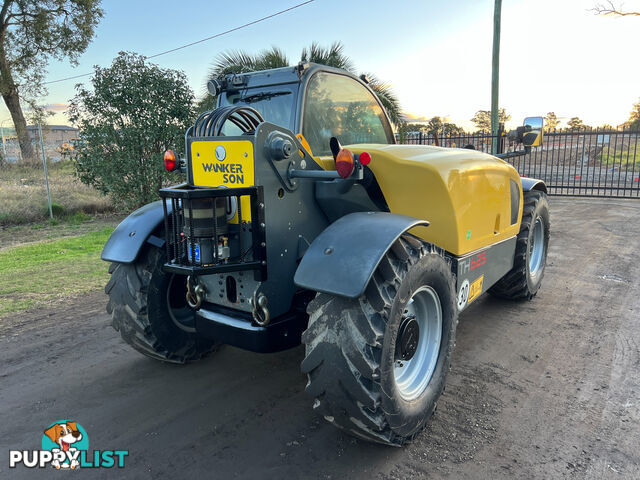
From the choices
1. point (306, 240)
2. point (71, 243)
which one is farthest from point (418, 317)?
point (71, 243)

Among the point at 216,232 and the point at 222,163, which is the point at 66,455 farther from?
the point at 222,163

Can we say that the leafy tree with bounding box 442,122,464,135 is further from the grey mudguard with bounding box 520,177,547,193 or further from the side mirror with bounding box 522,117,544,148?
the side mirror with bounding box 522,117,544,148

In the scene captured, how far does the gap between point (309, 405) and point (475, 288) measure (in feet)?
5.39

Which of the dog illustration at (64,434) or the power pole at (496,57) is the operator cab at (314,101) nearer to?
the dog illustration at (64,434)

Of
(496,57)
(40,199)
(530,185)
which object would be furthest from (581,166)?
(40,199)

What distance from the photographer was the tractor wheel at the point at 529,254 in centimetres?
509

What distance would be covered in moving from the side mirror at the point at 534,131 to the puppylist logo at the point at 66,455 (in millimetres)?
4398

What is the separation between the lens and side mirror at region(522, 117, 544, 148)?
4742 millimetres

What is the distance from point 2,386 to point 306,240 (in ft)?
8.77

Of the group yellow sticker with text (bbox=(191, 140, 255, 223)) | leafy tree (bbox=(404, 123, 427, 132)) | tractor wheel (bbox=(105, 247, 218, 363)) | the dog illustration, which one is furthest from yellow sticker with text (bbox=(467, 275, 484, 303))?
leafy tree (bbox=(404, 123, 427, 132))

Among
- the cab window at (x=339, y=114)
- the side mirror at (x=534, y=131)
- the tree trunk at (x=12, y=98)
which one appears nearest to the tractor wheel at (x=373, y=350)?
the cab window at (x=339, y=114)

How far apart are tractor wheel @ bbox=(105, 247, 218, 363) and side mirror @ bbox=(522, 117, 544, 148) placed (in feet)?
11.7

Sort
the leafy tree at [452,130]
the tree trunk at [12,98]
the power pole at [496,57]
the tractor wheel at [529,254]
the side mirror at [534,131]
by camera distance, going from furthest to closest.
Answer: the tree trunk at [12,98] < the leafy tree at [452,130] < the power pole at [496,57] < the tractor wheel at [529,254] < the side mirror at [534,131]

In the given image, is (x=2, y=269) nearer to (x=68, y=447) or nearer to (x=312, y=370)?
(x=68, y=447)
